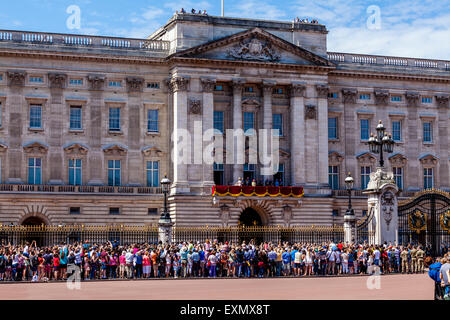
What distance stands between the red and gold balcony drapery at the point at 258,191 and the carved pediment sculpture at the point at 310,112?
6267 millimetres

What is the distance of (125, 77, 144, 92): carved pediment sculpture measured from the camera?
6476 cm

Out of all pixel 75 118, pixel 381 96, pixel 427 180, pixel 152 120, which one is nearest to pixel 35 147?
pixel 75 118

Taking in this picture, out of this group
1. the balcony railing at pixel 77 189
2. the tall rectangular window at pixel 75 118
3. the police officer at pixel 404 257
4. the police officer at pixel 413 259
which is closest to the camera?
the police officer at pixel 404 257

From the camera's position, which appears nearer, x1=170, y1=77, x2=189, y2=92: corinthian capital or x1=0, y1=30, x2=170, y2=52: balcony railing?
x1=0, y1=30, x2=170, y2=52: balcony railing

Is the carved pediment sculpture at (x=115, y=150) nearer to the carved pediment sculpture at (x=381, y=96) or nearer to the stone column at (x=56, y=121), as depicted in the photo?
the stone column at (x=56, y=121)

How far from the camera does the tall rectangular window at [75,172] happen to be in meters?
63.2

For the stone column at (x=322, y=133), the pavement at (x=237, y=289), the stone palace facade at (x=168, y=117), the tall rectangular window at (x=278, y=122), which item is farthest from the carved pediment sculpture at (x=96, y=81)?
the pavement at (x=237, y=289)

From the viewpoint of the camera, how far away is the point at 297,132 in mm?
66625

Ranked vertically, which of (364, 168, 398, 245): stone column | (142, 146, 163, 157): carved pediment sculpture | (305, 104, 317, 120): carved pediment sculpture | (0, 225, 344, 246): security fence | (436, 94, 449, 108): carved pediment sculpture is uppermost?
(436, 94, 449, 108): carved pediment sculpture

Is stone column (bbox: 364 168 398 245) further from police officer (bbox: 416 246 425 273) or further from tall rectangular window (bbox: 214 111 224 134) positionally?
tall rectangular window (bbox: 214 111 224 134)

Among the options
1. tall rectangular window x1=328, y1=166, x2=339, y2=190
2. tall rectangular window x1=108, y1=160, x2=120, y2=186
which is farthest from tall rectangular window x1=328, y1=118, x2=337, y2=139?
tall rectangular window x1=108, y1=160, x2=120, y2=186

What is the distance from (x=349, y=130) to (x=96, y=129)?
21.6 meters

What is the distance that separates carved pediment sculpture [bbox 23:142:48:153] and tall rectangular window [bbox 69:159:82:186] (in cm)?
225

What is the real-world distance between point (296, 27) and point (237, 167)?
12.8 metres
